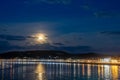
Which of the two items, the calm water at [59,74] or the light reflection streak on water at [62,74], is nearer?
the calm water at [59,74]

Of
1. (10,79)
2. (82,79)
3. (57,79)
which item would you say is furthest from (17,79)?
(82,79)

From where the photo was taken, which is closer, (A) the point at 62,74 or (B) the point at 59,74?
(B) the point at 59,74

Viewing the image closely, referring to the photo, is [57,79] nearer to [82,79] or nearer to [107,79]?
[82,79]

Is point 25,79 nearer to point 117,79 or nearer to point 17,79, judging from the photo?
point 17,79

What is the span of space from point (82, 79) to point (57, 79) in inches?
200

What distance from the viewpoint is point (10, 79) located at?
60.6 m

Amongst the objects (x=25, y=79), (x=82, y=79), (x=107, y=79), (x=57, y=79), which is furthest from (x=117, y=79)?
(x=25, y=79)

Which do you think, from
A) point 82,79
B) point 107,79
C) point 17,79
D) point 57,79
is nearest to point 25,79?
point 17,79

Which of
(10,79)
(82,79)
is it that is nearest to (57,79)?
(82,79)

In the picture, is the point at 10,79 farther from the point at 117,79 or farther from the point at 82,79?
the point at 117,79

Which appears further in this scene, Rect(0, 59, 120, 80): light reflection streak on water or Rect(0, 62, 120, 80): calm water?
Rect(0, 59, 120, 80): light reflection streak on water

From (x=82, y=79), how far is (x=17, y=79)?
41.6 feet

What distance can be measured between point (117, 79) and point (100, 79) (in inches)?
127

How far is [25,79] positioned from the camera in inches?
2338
